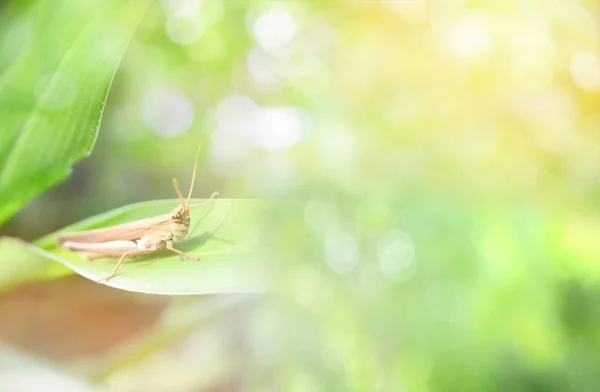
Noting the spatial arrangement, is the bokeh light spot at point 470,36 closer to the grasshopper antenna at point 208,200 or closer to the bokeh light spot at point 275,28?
the bokeh light spot at point 275,28

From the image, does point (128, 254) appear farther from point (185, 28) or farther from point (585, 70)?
point (585, 70)

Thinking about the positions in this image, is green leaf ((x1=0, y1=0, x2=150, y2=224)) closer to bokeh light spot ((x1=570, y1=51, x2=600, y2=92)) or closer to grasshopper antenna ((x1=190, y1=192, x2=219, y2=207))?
grasshopper antenna ((x1=190, y1=192, x2=219, y2=207))

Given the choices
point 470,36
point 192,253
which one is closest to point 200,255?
point 192,253

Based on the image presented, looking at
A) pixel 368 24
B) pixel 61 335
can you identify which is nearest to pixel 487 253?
pixel 368 24

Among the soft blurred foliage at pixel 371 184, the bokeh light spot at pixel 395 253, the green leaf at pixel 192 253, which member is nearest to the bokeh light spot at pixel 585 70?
the soft blurred foliage at pixel 371 184

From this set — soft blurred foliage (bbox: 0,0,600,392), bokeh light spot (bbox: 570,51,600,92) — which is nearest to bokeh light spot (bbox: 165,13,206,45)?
soft blurred foliage (bbox: 0,0,600,392)

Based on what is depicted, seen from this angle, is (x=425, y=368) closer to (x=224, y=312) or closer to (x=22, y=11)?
(x=224, y=312)
